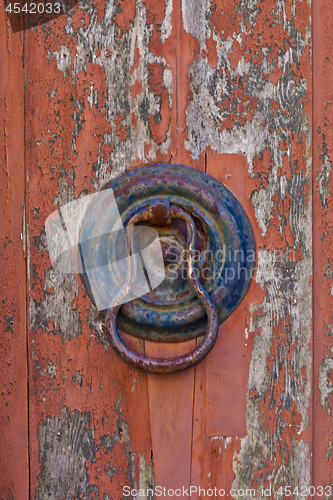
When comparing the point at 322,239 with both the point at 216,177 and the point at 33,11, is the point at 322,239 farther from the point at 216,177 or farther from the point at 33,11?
the point at 33,11

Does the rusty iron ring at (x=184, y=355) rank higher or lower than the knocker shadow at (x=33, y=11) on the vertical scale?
lower

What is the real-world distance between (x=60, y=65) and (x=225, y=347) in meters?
0.68

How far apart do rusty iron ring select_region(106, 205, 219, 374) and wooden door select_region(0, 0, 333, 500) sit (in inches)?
3.0

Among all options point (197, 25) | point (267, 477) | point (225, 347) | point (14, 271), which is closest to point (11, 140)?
point (14, 271)

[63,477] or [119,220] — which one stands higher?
[119,220]

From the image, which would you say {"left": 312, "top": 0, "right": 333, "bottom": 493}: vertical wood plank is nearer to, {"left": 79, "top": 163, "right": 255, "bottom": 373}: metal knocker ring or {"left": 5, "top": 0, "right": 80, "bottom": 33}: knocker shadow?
{"left": 79, "top": 163, "right": 255, "bottom": 373}: metal knocker ring

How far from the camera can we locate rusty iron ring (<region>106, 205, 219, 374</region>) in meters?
0.70

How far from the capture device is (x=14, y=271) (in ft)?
A: 2.66

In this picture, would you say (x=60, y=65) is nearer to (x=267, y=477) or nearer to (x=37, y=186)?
(x=37, y=186)

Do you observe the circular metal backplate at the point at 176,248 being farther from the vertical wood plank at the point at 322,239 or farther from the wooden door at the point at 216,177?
the vertical wood plank at the point at 322,239

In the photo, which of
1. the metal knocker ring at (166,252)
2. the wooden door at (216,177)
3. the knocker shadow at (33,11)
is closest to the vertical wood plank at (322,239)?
the wooden door at (216,177)

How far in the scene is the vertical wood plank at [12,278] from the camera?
0.80m

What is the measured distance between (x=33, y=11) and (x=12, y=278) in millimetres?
561

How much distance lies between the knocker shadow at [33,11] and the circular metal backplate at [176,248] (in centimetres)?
37
